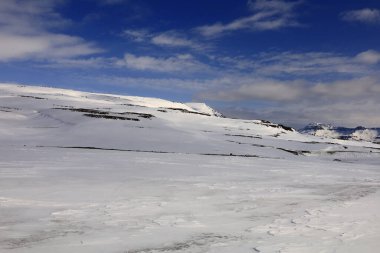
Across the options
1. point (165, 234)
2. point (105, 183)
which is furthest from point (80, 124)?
point (165, 234)

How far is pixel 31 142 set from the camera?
4144 cm

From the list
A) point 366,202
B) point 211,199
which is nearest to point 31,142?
point 211,199

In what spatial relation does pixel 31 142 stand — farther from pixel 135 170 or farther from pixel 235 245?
pixel 235 245

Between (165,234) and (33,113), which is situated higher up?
(33,113)

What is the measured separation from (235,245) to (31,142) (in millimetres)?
36338

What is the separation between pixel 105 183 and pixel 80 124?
142ft

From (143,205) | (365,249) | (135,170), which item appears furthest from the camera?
(135,170)

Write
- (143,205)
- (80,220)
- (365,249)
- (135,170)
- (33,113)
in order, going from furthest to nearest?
(33,113) → (135,170) → (143,205) → (80,220) → (365,249)

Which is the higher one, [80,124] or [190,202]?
[80,124]

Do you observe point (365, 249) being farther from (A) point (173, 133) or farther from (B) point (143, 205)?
(A) point (173, 133)

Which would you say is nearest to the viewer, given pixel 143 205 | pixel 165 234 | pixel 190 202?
pixel 165 234

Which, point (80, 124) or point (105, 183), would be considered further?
point (80, 124)

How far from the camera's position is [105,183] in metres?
18.4

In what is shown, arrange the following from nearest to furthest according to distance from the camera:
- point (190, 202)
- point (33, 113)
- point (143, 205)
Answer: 1. point (143, 205)
2. point (190, 202)
3. point (33, 113)
